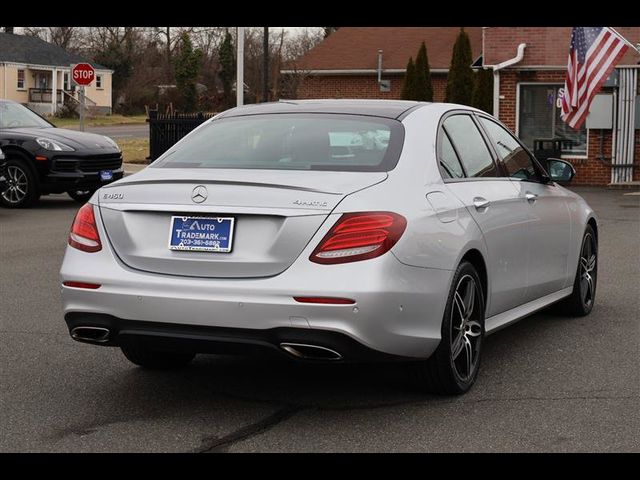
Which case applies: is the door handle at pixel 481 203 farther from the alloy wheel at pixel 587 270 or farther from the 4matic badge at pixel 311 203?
the alloy wheel at pixel 587 270

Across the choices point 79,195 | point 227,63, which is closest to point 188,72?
point 227,63

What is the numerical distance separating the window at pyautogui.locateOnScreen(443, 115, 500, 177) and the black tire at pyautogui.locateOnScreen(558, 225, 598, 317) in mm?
1683

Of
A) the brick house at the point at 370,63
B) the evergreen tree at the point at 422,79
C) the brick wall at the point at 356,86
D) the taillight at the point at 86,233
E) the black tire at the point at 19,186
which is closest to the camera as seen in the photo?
the taillight at the point at 86,233

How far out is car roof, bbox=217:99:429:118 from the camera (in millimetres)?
6133

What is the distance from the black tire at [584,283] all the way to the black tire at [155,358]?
307cm

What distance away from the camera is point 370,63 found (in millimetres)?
40188

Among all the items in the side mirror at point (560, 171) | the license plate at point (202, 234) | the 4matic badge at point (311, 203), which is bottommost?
the license plate at point (202, 234)

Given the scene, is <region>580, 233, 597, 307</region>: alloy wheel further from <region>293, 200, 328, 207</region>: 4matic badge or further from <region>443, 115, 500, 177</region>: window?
<region>293, 200, 328, 207</region>: 4matic badge

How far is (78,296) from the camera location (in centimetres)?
534

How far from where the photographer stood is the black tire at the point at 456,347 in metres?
5.55

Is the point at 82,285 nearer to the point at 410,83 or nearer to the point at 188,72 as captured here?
the point at 410,83

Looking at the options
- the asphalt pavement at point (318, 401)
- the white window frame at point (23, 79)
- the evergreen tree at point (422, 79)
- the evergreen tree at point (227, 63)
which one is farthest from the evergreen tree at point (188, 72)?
the asphalt pavement at point (318, 401)
